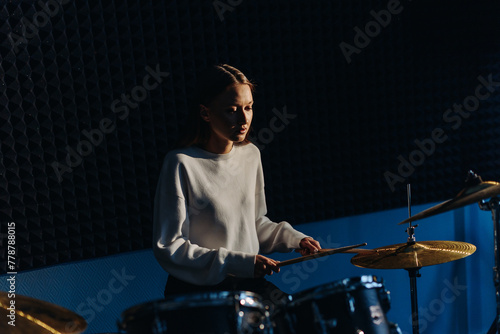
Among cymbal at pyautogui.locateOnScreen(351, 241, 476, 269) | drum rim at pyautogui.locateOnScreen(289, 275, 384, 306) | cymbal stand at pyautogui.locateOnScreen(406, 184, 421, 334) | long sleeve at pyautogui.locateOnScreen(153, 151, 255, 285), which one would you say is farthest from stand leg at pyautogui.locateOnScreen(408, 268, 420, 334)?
long sleeve at pyautogui.locateOnScreen(153, 151, 255, 285)

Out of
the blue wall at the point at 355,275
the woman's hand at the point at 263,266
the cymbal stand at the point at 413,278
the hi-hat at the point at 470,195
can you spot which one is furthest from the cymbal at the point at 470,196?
the blue wall at the point at 355,275

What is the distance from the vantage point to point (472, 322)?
11.9 feet

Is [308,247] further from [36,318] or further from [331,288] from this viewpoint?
[36,318]

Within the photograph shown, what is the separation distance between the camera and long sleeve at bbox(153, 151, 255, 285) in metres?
2.24

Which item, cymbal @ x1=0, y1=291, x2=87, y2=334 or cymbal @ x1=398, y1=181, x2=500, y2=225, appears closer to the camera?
cymbal @ x1=0, y1=291, x2=87, y2=334

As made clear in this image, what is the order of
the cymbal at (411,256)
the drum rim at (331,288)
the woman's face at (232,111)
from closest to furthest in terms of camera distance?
the drum rim at (331,288), the woman's face at (232,111), the cymbal at (411,256)

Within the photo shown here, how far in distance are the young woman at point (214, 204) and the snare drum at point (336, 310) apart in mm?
276

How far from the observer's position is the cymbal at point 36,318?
1.86 metres

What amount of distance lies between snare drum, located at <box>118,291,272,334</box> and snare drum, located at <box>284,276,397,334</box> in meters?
0.20

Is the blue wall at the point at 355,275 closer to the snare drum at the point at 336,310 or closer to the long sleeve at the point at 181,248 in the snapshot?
the long sleeve at the point at 181,248

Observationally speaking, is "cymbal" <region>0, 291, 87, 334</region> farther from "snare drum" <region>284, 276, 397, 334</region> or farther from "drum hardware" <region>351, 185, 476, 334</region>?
"drum hardware" <region>351, 185, 476, 334</region>

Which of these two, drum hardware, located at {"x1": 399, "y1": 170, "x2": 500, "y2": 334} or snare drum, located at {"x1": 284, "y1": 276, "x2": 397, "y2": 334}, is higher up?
drum hardware, located at {"x1": 399, "y1": 170, "x2": 500, "y2": 334}

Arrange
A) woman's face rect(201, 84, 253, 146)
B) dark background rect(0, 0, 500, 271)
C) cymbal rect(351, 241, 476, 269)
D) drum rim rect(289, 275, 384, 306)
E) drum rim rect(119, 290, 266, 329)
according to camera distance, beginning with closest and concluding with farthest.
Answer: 1. drum rim rect(119, 290, 266, 329)
2. drum rim rect(289, 275, 384, 306)
3. woman's face rect(201, 84, 253, 146)
4. cymbal rect(351, 241, 476, 269)
5. dark background rect(0, 0, 500, 271)

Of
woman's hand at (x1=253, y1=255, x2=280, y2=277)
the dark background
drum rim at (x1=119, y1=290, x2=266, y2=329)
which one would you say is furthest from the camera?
the dark background
